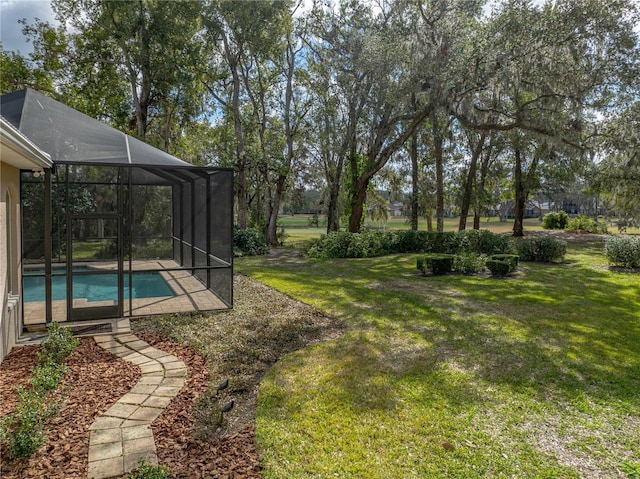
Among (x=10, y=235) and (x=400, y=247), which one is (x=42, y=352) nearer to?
(x=10, y=235)

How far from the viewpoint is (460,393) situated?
3799 mm

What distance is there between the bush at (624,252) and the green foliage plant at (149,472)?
13.3 m

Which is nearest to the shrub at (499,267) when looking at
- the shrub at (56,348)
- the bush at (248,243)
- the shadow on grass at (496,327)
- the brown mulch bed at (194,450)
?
the shadow on grass at (496,327)

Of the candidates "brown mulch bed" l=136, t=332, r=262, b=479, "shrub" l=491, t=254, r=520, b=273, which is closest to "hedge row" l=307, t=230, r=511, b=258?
"shrub" l=491, t=254, r=520, b=273

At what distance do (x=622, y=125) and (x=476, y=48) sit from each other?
5.72 metres

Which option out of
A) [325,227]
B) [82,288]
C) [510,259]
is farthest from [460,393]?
[325,227]

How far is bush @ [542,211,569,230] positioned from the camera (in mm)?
26031

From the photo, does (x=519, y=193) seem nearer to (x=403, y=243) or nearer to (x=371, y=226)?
(x=403, y=243)

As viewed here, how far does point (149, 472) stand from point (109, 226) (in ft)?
28.8

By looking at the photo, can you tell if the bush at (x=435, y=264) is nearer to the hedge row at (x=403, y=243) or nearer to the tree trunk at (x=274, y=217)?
the hedge row at (x=403, y=243)

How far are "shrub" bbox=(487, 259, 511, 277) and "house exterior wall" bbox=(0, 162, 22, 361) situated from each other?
1013cm

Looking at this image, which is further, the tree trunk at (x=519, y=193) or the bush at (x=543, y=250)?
the tree trunk at (x=519, y=193)

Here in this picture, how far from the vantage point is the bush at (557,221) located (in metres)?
26.0

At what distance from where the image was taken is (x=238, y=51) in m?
15.4
